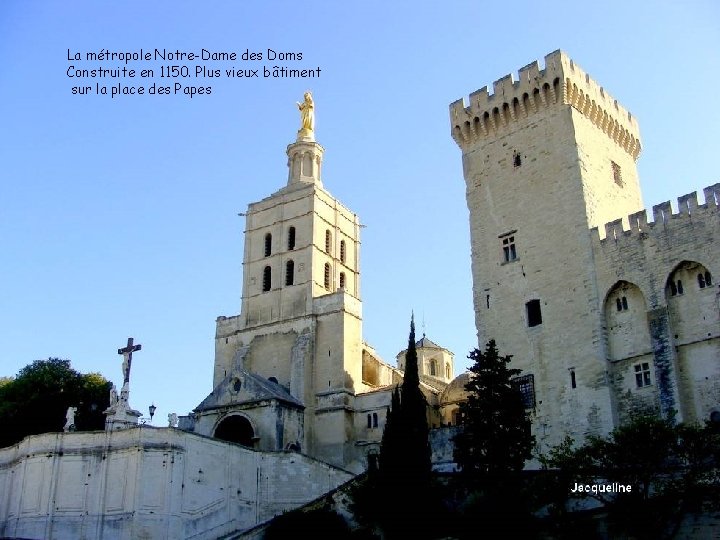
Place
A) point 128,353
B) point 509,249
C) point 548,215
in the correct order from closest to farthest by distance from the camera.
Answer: point 128,353 → point 548,215 → point 509,249

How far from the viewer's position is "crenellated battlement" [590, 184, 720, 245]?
3077 cm

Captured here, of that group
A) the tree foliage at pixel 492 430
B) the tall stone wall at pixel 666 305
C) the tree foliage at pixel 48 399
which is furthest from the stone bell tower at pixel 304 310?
the tree foliage at pixel 492 430

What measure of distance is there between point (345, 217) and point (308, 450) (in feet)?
56.8

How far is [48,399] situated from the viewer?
4488 centimetres

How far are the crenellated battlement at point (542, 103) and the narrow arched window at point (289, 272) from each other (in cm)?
1555

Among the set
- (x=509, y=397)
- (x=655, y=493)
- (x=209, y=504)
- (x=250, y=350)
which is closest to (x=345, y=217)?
(x=250, y=350)

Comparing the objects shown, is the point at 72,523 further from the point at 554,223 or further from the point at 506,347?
the point at 554,223

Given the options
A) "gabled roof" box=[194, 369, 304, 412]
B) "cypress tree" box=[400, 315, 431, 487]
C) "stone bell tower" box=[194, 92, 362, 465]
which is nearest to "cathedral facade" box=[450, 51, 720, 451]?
"cypress tree" box=[400, 315, 431, 487]

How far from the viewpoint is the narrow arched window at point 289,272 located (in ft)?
167

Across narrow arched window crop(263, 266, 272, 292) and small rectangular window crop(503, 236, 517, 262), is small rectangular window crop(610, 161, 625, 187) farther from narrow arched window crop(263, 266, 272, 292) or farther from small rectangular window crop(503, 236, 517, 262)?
narrow arched window crop(263, 266, 272, 292)

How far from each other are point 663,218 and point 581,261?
354cm

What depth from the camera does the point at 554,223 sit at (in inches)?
1371

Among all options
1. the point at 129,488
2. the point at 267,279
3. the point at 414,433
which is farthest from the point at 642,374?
the point at 267,279

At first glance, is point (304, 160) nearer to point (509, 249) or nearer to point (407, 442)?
point (509, 249)
